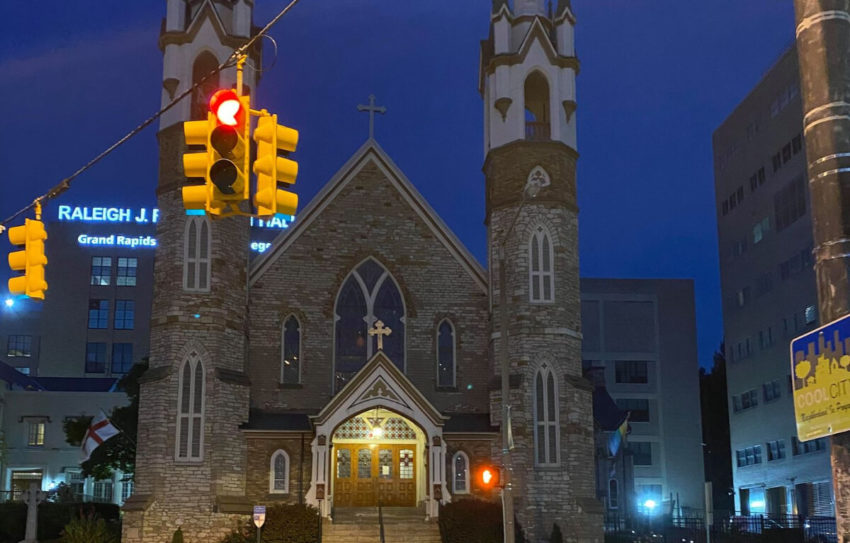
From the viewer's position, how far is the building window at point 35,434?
6241 centimetres

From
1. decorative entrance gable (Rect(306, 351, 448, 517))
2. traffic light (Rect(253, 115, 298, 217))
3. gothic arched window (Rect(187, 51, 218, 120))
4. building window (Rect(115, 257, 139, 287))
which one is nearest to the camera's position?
traffic light (Rect(253, 115, 298, 217))

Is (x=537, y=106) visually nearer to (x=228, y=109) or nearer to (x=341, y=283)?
(x=341, y=283)

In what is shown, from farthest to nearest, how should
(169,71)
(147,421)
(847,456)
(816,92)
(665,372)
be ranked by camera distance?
(665,372)
(169,71)
(147,421)
(816,92)
(847,456)

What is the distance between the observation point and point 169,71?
3512 centimetres

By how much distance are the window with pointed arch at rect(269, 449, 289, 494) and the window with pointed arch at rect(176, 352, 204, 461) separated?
8.34 ft

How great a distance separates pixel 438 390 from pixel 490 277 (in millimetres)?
4256

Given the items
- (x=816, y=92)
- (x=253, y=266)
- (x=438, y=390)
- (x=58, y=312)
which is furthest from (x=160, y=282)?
(x=58, y=312)

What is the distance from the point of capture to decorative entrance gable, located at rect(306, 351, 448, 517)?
32844 mm

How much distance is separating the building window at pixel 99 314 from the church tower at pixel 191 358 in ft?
187

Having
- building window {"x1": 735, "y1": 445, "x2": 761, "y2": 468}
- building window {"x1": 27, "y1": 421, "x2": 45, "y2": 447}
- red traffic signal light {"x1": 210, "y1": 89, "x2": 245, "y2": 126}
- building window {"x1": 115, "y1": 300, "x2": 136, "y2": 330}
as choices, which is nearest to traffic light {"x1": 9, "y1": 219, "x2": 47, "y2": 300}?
red traffic signal light {"x1": 210, "y1": 89, "x2": 245, "y2": 126}

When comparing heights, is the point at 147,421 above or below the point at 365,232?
below

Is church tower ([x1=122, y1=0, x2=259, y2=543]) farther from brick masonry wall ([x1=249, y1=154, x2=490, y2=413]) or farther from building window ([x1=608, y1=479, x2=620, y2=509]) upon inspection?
building window ([x1=608, y1=479, x2=620, y2=509])

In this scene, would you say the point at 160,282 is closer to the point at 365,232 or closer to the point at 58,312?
the point at 365,232

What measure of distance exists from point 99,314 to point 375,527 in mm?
62177
